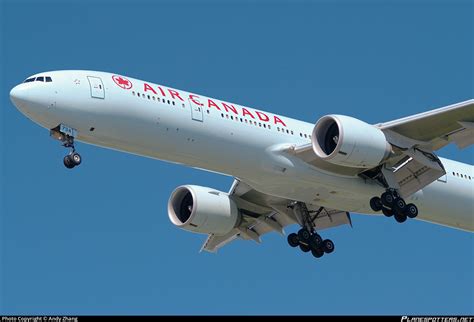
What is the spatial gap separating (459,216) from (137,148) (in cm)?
1427

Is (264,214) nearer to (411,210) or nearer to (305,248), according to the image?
(305,248)

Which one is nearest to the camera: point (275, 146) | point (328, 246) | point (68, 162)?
point (68, 162)

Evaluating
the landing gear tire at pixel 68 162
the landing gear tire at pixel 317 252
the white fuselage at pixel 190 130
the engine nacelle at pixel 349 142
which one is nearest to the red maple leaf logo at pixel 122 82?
the white fuselage at pixel 190 130

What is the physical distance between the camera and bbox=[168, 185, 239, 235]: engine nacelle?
2021 inches

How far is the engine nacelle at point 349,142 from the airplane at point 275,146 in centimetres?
4

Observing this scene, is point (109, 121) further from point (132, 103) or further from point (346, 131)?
point (346, 131)

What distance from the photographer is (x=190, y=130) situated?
45125 mm

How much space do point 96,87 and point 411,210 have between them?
12.8 metres

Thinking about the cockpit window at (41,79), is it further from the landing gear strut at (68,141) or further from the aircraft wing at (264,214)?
the aircraft wing at (264,214)

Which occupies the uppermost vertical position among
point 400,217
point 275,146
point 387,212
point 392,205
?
point 275,146

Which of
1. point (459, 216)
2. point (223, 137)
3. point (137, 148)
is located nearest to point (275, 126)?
point (223, 137)

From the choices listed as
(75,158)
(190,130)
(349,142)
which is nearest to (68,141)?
(75,158)

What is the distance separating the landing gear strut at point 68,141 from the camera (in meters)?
44.0

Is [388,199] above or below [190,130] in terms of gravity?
below
